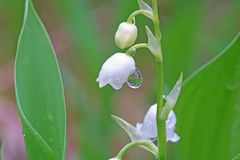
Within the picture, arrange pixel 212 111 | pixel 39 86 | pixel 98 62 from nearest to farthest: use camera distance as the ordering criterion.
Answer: pixel 39 86, pixel 212 111, pixel 98 62

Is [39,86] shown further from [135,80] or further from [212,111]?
[212,111]

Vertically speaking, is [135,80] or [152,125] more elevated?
[135,80]

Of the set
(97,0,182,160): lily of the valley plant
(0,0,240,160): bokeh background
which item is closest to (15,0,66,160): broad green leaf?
(97,0,182,160): lily of the valley plant

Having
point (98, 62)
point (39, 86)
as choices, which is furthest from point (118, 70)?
point (98, 62)

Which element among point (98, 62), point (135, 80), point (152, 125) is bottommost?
point (98, 62)


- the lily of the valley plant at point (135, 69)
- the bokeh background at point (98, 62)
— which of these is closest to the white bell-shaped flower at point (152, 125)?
the lily of the valley plant at point (135, 69)

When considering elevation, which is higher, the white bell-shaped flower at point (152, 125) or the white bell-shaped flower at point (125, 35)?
the white bell-shaped flower at point (125, 35)

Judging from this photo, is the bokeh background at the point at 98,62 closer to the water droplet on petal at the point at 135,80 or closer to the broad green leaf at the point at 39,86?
the broad green leaf at the point at 39,86
